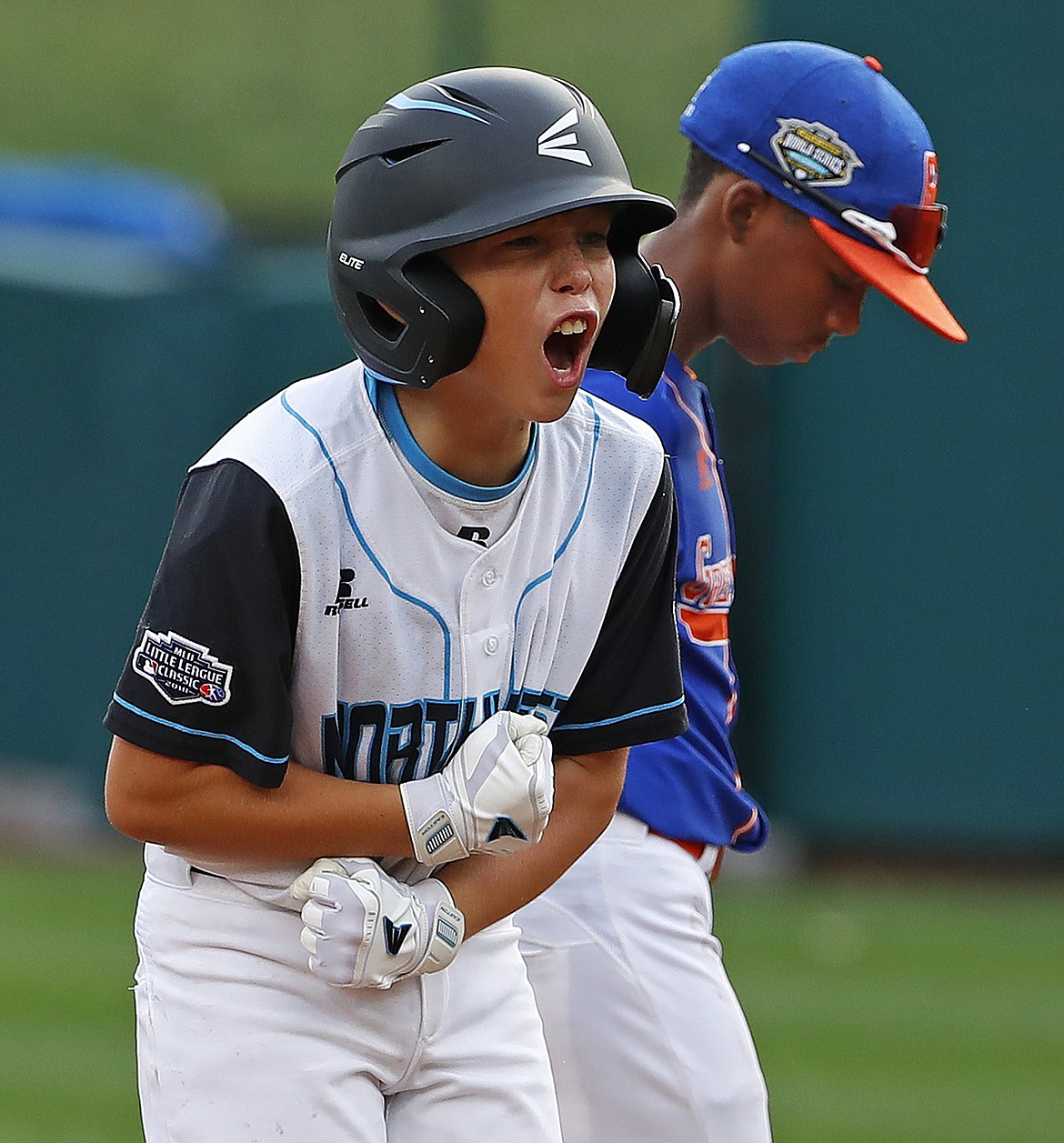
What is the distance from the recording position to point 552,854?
10.4 feet

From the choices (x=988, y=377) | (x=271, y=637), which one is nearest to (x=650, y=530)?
(x=271, y=637)

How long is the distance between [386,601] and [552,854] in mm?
510

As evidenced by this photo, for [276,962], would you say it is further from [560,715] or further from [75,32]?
[75,32]

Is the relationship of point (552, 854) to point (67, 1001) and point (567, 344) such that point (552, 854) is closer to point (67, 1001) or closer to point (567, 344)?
point (567, 344)

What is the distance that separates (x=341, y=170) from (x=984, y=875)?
24.0 ft

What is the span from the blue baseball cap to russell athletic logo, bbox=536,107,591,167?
1.20 m

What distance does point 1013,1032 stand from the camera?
743cm

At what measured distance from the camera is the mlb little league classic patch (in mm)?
2756

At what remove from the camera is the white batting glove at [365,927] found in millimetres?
Answer: 2805

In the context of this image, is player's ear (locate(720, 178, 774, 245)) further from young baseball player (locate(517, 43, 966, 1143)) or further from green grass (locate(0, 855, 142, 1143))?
green grass (locate(0, 855, 142, 1143))

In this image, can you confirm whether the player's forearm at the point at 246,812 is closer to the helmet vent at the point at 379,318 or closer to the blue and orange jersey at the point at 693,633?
the helmet vent at the point at 379,318

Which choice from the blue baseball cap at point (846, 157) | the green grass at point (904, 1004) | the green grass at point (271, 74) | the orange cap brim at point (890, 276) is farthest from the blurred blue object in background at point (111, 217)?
the orange cap brim at point (890, 276)

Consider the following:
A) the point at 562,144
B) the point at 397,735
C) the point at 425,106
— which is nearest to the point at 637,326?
the point at 562,144

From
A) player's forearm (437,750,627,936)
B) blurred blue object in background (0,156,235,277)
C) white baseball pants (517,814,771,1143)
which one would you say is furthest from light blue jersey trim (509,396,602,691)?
blurred blue object in background (0,156,235,277)
